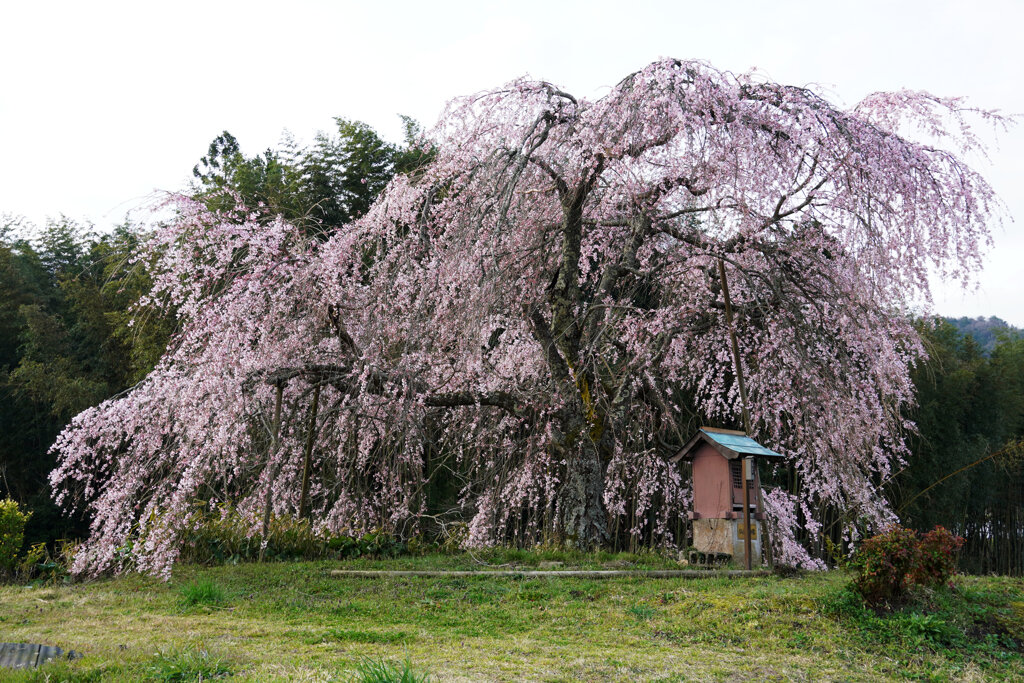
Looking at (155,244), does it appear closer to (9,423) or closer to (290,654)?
(290,654)

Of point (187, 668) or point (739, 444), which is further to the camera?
point (739, 444)

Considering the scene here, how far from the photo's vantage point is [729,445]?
6.17 m

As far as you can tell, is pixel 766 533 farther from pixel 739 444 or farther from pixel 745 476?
pixel 739 444

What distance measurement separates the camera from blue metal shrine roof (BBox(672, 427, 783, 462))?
6141 mm

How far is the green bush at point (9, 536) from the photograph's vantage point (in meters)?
7.35

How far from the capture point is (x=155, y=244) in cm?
684

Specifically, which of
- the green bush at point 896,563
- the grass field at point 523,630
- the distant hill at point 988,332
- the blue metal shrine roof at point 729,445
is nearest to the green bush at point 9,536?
the grass field at point 523,630

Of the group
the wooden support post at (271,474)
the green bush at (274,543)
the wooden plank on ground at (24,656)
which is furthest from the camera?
the green bush at (274,543)

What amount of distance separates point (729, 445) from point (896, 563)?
5.88 feet

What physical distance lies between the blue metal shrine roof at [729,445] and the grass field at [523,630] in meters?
1.06

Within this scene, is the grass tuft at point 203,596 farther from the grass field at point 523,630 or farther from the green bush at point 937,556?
the green bush at point 937,556

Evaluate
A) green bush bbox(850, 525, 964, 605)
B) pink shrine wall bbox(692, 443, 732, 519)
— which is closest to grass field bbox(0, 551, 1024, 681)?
green bush bbox(850, 525, 964, 605)

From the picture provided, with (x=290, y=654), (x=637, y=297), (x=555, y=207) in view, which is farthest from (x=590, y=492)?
(x=290, y=654)

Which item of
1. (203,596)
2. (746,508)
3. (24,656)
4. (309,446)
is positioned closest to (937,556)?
(746,508)
